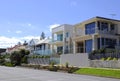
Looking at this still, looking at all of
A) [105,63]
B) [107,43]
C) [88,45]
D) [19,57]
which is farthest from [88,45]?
[19,57]

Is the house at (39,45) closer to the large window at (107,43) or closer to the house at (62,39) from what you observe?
the house at (62,39)

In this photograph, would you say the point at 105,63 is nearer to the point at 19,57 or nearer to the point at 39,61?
the point at 39,61

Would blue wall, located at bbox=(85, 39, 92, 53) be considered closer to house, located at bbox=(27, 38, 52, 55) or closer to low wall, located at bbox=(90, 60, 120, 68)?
low wall, located at bbox=(90, 60, 120, 68)

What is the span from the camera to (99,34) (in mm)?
46688

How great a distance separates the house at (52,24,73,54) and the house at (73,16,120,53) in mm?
4093

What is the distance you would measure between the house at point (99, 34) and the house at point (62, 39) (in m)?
4.09

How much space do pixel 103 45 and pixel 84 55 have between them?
6.73 metres

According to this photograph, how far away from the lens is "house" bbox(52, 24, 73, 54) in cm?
5744

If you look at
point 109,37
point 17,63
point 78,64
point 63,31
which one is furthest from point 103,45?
point 17,63

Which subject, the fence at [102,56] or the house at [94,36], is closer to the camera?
the fence at [102,56]

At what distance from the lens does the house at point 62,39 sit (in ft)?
188

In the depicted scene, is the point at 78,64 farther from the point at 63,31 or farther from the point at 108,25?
the point at 63,31

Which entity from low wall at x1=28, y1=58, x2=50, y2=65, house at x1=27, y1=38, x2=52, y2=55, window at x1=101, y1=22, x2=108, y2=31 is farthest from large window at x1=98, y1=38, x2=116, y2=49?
house at x1=27, y1=38, x2=52, y2=55

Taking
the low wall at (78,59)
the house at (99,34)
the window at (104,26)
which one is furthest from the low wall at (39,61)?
the window at (104,26)
